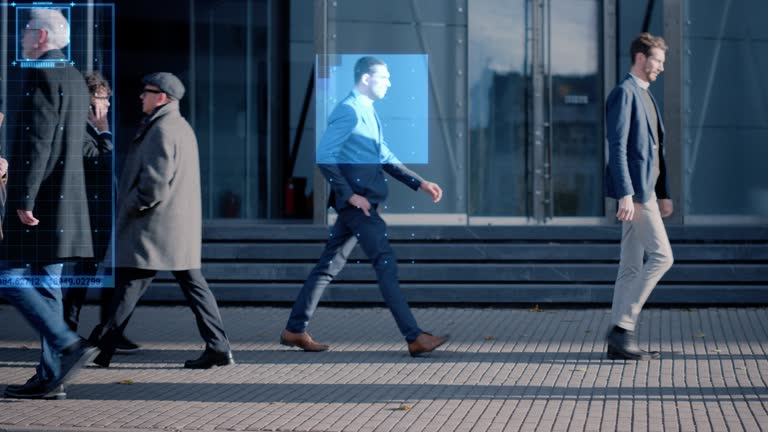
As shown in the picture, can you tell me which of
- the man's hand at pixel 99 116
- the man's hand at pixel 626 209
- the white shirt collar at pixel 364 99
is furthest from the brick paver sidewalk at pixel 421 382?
the white shirt collar at pixel 364 99

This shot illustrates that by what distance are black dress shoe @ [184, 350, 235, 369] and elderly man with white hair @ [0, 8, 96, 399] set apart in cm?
112

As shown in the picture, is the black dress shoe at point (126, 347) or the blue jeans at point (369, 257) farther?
the black dress shoe at point (126, 347)

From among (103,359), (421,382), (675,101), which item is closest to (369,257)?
(421,382)

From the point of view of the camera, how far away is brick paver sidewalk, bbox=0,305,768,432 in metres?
6.17

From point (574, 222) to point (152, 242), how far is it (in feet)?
25.2

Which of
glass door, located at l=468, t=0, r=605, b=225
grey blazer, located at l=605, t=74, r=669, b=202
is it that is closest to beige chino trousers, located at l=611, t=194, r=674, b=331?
grey blazer, located at l=605, t=74, r=669, b=202

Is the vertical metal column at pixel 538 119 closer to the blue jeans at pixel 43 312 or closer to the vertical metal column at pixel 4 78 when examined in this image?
the vertical metal column at pixel 4 78

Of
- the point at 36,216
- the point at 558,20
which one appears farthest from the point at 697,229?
the point at 36,216

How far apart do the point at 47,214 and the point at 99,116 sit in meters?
1.52

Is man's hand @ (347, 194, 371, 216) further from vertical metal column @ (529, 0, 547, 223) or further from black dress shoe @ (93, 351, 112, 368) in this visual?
vertical metal column @ (529, 0, 547, 223)

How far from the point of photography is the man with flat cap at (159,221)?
765 centimetres
